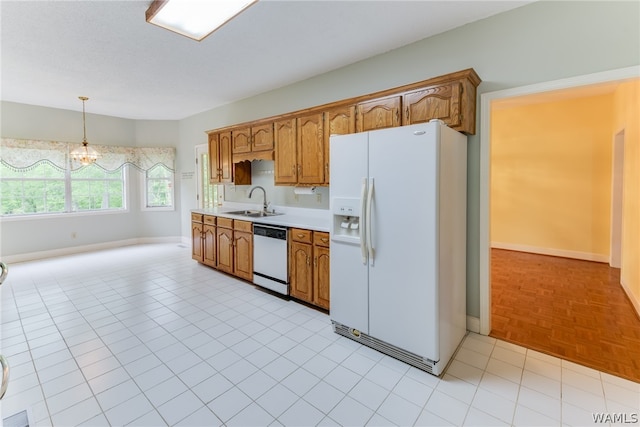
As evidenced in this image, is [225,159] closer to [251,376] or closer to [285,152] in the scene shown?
[285,152]

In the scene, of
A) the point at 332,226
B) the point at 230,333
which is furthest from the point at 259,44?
the point at 230,333

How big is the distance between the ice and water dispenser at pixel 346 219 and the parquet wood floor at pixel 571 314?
1559 mm

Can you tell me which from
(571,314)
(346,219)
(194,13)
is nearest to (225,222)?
(346,219)

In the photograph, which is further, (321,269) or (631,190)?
(631,190)

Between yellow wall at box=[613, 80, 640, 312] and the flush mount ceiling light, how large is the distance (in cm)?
417

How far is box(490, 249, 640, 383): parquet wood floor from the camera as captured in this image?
233 cm

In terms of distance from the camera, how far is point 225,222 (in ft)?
13.9

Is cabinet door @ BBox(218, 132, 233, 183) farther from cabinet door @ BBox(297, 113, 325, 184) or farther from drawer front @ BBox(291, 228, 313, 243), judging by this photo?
drawer front @ BBox(291, 228, 313, 243)

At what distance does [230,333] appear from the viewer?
2.70m

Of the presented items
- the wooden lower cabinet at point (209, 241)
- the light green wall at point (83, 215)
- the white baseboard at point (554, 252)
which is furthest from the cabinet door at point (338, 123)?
the light green wall at point (83, 215)

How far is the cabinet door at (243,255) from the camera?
3.87m

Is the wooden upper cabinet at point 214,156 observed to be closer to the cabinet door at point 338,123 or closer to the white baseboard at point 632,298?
the cabinet door at point 338,123

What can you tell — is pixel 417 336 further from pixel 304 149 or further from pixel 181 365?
pixel 304 149

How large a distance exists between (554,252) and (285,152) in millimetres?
5106
